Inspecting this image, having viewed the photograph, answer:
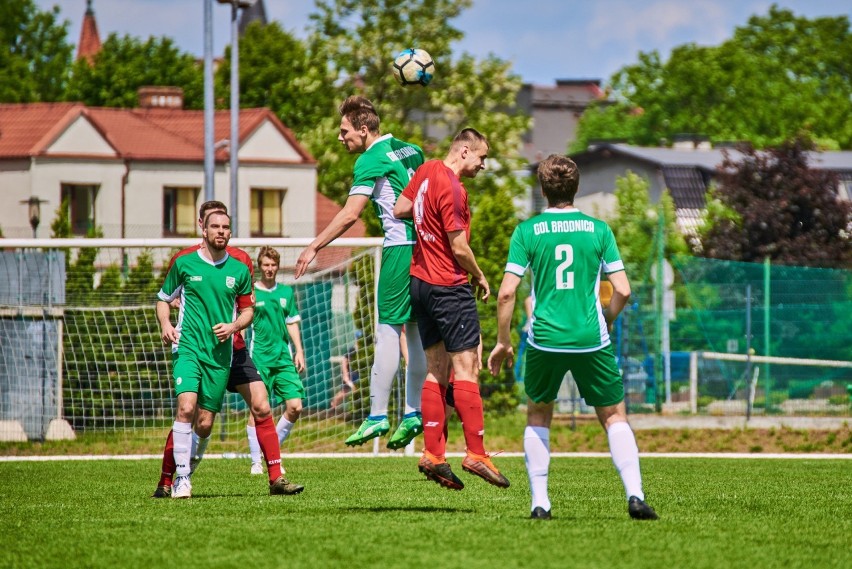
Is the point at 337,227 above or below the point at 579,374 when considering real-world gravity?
→ above

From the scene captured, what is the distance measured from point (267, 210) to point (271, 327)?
1451 inches

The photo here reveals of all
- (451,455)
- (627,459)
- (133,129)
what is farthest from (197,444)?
(133,129)

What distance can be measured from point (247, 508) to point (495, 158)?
42.9 metres

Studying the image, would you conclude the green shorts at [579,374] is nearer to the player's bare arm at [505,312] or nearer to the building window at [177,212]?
the player's bare arm at [505,312]

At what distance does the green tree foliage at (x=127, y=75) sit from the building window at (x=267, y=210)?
44.0 feet

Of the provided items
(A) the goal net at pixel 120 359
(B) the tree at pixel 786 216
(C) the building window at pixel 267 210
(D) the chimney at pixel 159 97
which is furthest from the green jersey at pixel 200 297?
(D) the chimney at pixel 159 97

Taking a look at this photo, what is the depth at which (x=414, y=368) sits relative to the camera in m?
9.56

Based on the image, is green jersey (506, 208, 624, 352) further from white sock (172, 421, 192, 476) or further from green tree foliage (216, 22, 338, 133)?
green tree foliage (216, 22, 338, 133)

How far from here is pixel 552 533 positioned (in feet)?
23.9

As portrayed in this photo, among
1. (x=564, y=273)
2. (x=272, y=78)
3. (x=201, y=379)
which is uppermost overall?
(x=272, y=78)

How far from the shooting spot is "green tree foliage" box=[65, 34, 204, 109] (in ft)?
206

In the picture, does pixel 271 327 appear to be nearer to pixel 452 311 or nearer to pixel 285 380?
pixel 285 380

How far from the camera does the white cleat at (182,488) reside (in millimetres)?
10188

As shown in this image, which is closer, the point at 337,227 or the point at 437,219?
the point at 437,219
